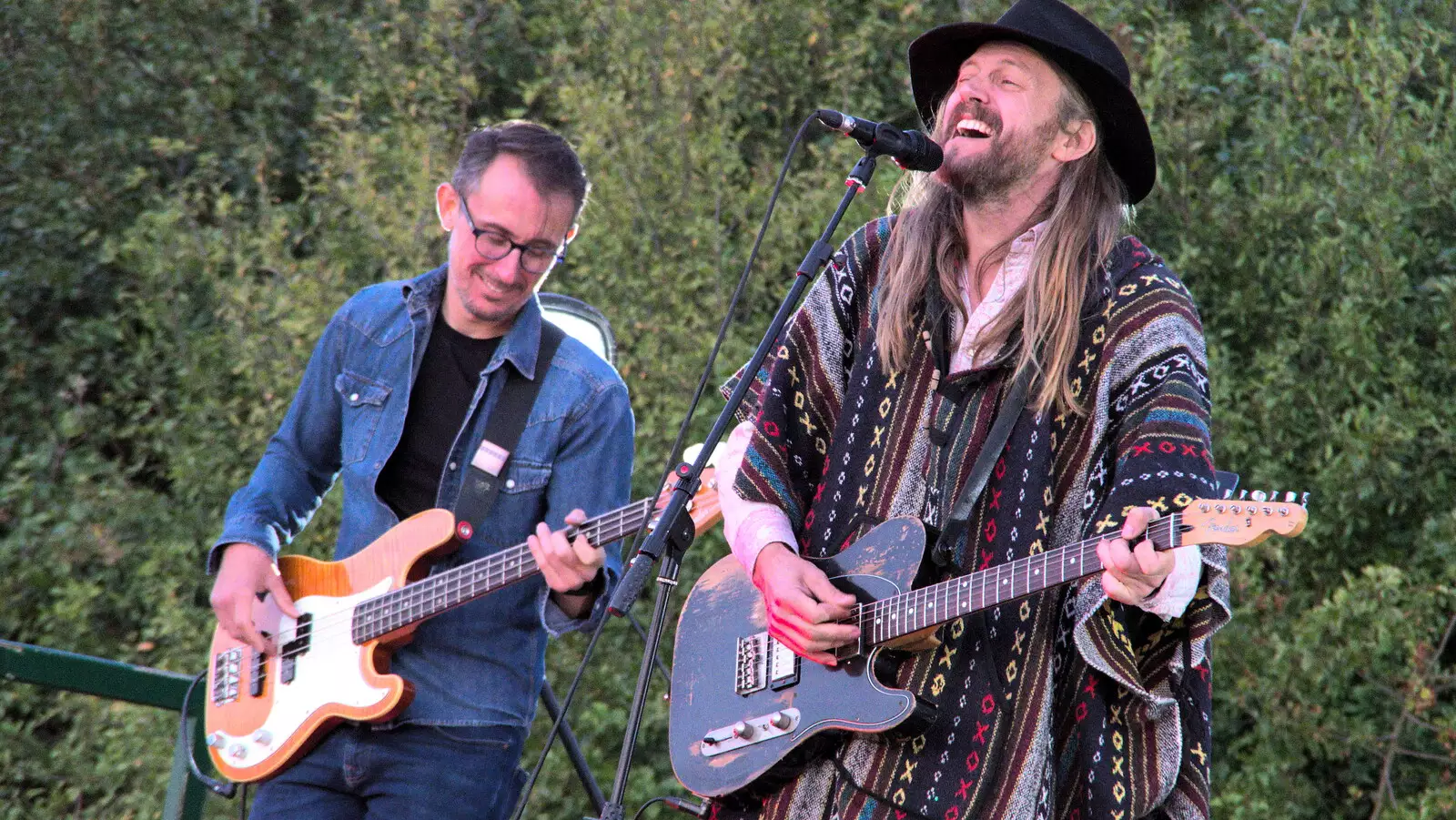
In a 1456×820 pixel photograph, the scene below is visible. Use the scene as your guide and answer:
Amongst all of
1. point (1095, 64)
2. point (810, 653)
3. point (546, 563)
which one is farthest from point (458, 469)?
point (1095, 64)

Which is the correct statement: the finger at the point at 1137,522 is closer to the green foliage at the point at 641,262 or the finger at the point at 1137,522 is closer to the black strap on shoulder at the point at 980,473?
the black strap on shoulder at the point at 980,473

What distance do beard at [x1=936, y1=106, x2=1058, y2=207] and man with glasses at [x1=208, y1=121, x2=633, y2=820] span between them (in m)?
1.05

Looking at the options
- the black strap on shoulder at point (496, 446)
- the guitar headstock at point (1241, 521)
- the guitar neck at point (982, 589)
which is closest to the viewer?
the guitar headstock at point (1241, 521)

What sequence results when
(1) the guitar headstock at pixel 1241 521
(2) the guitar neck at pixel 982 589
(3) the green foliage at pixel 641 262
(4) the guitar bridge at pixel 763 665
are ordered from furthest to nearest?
(3) the green foliage at pixel 641 262 → (4) the guitar bridge at pixel 763 665 → (2) the guitar neck at pixel 982 589 → (1) the guitar headstock at pixel 1241 521

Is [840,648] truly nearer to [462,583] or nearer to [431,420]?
[462,583]

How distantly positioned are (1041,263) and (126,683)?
2.77m

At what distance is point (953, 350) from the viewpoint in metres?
2.89

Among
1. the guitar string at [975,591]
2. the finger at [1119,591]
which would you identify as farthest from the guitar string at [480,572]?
the finger at [1119,591]

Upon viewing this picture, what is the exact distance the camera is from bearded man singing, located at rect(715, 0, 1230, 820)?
2.55 m

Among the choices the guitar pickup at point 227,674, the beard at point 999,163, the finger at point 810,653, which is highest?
the beard at point 999,163

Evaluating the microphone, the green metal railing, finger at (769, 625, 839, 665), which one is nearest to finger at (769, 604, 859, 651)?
finger at (769, 625, 839, 665)

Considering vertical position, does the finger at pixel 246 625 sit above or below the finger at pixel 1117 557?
below

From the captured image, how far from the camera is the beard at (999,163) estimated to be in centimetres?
292

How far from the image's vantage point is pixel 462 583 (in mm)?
3438
